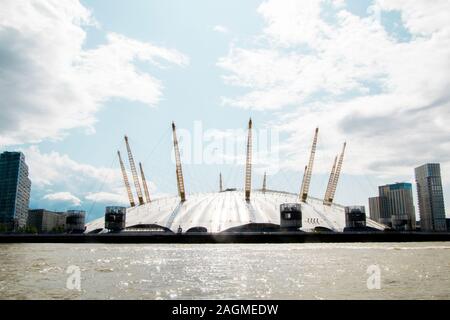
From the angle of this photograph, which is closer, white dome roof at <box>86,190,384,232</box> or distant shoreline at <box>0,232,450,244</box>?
distant shoreline at <box>0,232,450,244</box>

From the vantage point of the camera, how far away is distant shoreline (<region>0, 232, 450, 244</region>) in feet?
469

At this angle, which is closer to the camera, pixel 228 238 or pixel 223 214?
pixel 228 238

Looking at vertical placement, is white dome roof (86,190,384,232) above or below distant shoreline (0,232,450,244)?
above

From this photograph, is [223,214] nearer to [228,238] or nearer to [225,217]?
[225,217]

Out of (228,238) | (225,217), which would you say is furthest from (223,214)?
(228,238)

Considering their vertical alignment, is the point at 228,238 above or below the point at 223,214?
below

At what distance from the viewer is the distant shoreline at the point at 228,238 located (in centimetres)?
14288

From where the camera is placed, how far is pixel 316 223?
545ft

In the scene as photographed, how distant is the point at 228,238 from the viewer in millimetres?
142875
